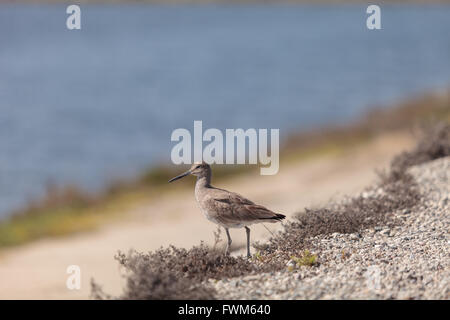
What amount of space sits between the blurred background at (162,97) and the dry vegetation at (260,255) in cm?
640

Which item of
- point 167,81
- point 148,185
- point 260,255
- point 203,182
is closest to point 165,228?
point 148,185

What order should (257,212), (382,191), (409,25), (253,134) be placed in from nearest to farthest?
(257,212)
(382,191)
(253,134)
(409,25)

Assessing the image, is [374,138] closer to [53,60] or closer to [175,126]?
[175,126]

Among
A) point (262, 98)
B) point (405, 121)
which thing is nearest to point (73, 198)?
point (405, 121)

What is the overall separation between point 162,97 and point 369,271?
4506cm

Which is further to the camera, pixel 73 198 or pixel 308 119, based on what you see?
pixel 308 119

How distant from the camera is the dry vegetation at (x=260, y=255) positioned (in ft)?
26.0

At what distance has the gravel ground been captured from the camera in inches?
310

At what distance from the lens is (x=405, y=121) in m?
32.6

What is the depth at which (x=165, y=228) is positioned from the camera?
20.6 m

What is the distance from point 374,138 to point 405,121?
103 inches

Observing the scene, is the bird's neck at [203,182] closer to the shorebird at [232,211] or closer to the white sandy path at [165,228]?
the shorebird at [232,211]

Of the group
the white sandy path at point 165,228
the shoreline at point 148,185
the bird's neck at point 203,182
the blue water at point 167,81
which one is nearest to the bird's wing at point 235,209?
the bird's neck at point 203,182
